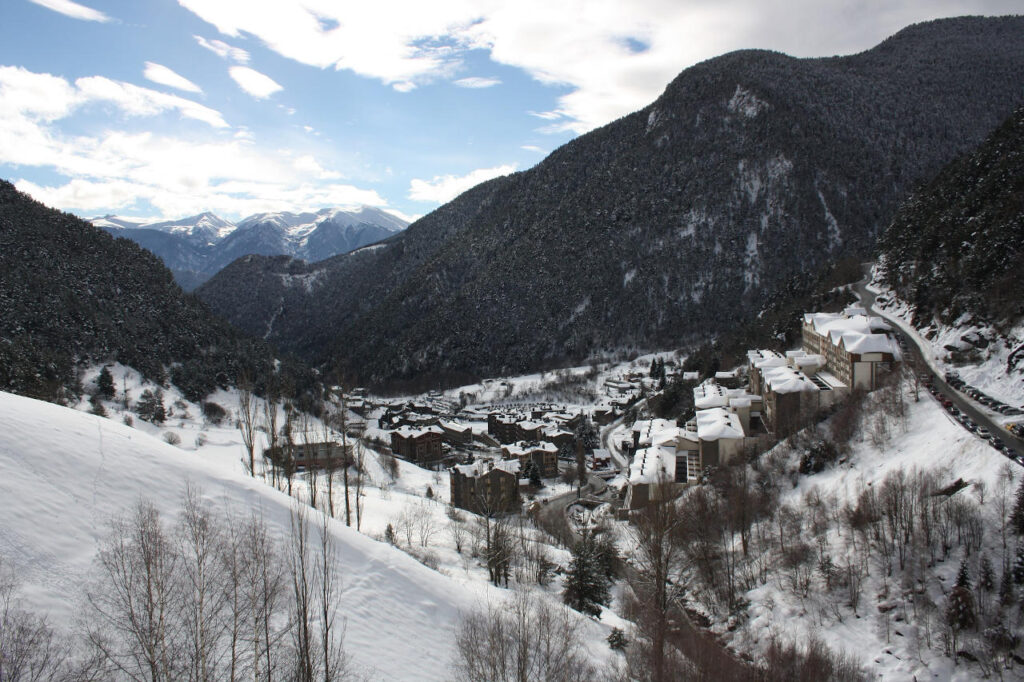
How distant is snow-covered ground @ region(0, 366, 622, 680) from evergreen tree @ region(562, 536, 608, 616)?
13.5 ft

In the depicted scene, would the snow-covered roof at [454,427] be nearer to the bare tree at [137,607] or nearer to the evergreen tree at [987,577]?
the evergreen tree at [987,577]

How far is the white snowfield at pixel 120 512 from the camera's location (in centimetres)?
1026

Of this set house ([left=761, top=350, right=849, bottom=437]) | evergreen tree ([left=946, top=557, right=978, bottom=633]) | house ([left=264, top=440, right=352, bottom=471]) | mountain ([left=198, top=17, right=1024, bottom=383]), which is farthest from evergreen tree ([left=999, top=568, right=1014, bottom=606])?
mountain ([left=198, top=17, right=1024, bottom=383])

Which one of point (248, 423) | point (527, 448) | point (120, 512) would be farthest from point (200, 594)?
point (527, 448)

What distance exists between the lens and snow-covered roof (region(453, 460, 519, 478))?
4531 centimetres

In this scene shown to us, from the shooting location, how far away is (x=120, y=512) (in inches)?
472

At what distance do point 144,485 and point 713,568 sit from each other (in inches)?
963

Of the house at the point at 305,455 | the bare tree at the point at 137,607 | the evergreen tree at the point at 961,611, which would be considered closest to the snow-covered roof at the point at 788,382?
the evergreen tree at the point at 961,611

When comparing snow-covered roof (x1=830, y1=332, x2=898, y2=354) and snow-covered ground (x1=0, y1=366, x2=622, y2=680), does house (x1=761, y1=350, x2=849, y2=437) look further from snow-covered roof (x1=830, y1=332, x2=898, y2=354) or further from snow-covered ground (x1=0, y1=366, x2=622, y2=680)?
snow-covered ground (x1=0, y1=366, x2=622, y2=680)

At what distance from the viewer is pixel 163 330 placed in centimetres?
8075

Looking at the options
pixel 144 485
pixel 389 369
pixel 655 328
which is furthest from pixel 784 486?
pixel 389 369

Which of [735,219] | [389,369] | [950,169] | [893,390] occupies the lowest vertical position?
[389,369]

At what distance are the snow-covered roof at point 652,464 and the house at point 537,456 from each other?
15.2 m

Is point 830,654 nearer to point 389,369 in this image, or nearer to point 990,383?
point 990,383
